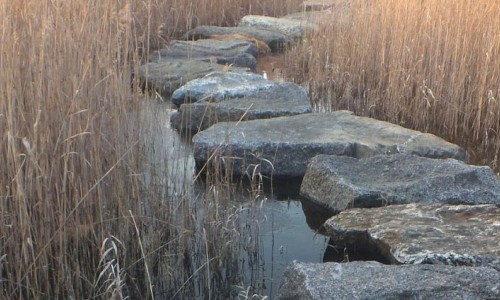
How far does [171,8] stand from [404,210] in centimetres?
397

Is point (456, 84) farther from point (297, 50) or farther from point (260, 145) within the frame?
point (297, 50)

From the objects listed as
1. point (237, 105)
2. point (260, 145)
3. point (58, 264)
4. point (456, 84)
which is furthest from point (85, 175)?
point (456, 84)

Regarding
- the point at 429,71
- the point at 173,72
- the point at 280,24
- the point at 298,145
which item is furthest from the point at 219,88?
the point at 280,24

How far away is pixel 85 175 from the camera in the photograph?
102 inches

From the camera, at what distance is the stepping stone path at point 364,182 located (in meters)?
2.29

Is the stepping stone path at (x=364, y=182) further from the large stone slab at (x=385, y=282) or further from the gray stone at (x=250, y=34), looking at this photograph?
the gray stone at (x=250, y=34)

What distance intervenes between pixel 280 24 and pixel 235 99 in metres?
2.98

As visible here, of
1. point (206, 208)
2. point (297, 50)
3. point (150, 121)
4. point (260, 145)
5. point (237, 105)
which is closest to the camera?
point (206, 208)

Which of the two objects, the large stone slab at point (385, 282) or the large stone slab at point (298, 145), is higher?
the large stone slab at point (385, 282)

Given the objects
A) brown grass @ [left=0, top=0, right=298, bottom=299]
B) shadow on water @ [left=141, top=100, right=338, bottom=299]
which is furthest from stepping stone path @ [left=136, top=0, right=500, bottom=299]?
brown grass @ [left=0, top=0, right=298, bottom=299]

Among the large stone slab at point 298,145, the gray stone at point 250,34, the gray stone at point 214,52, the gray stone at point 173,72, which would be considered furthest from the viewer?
the gray stone at point 250,34

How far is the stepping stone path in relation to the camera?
7.51ft

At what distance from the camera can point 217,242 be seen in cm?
278

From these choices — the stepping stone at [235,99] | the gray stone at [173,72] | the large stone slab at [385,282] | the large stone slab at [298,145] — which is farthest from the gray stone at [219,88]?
the large stone slab at [385,282]
